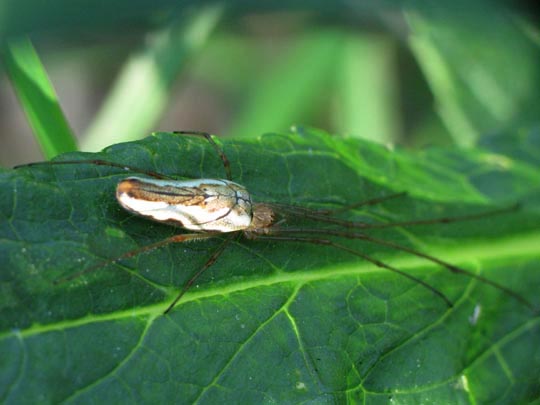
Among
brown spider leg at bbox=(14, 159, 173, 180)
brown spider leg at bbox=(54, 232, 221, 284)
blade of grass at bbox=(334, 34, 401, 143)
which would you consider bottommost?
blade of grass at bbox=(334, 34, 401, 143)

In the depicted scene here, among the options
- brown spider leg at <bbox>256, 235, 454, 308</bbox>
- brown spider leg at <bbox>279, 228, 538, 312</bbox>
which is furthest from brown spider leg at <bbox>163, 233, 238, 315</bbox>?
brown spider leg at <bbox>279, 228, 538, 312</bbox>

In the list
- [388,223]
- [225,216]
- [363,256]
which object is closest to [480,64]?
[388,223]

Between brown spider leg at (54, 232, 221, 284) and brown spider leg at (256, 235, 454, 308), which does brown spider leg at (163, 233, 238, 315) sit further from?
brown spider leg at (256, 235, 454, 308)

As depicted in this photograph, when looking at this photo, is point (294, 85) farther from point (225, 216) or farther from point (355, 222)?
point (225, 216)

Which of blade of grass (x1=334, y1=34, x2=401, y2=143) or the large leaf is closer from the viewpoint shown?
the large leaf

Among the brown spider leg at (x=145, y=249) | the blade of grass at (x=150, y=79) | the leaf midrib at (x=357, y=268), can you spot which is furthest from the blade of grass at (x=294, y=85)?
the brown spider leg at (x=145, y=249)

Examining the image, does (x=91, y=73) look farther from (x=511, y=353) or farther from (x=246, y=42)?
(x=511, y=353)

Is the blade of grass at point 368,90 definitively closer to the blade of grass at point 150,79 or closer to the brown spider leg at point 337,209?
the blade of grass at point 150,79

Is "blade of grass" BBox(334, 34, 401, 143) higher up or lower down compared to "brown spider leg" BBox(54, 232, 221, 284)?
A: lower down
